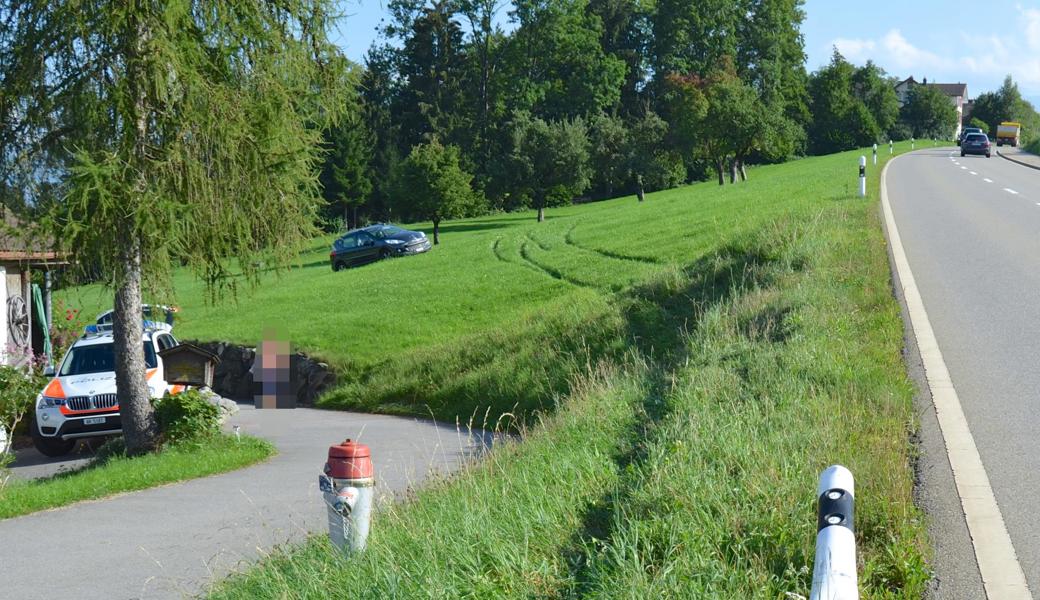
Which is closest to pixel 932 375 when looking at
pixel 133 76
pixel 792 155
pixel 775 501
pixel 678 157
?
pixel 775 501

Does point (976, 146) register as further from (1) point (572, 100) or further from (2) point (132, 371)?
(2) point (132, 371)

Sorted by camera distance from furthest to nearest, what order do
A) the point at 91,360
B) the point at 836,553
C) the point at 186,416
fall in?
the point at 91,360 → the point at 186,416 → the point at 836,553

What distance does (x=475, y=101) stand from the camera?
79875mm

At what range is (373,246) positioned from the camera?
44.5 meters

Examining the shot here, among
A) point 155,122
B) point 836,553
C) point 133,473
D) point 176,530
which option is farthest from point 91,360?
point 836,553

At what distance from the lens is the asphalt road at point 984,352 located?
5.06 meters

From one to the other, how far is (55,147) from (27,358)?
978 cm

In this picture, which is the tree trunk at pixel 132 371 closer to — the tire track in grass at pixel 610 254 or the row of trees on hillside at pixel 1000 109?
the tire track in grass at pixel 610 254

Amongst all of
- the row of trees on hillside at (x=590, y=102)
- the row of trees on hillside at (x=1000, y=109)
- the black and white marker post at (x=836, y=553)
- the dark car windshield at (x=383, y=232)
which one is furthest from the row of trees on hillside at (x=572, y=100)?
the black and white marker post at (x=836, y=553)

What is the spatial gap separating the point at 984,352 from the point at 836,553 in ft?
22.2

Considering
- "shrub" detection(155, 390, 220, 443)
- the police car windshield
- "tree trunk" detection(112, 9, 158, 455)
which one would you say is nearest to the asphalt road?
"tree trunk" detection(112, 9, 158, 455)

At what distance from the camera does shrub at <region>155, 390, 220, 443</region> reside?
15180 millimetres

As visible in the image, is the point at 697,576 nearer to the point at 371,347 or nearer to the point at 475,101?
the point at 371,347

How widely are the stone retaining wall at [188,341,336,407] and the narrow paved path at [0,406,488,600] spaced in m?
8.45
